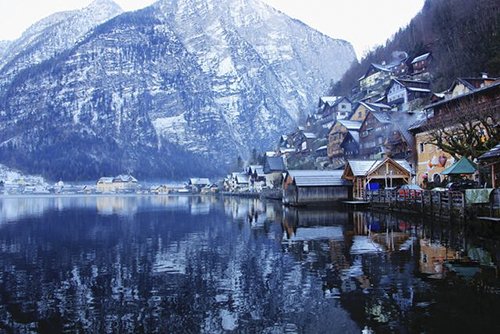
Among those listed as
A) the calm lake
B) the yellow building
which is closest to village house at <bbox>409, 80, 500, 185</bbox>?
the yellow building

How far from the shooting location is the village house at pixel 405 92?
80.1m

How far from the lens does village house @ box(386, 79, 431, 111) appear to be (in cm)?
8006

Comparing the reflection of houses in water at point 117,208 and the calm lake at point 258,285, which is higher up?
the calm lake at point 258,285

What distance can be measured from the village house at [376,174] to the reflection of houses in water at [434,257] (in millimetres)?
29312

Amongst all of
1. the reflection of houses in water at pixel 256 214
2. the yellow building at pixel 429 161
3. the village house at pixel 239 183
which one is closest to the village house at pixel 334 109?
the village house at pixel 239 183

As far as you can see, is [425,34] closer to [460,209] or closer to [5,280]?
[460,209]

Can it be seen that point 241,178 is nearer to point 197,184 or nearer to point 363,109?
point 363,109

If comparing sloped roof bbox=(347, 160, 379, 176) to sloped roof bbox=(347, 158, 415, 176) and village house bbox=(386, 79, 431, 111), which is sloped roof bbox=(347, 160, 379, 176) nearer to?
sloped roof bbox=(347, 158, 415, 176)

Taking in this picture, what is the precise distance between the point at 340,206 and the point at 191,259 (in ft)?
122

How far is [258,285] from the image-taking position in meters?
14.8

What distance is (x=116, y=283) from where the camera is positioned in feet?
51.0

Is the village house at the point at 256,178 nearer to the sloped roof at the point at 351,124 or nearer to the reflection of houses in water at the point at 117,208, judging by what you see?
the sloped roof at the point at 351,124

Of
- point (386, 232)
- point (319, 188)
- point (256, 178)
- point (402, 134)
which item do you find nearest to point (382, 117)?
point (402, 134)

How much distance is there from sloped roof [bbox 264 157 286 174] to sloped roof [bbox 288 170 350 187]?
51807 mm
